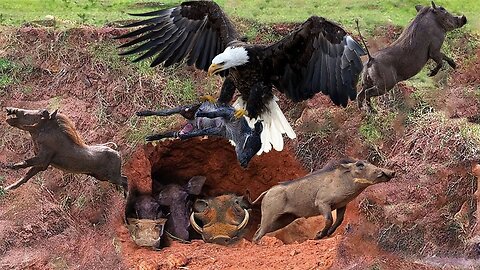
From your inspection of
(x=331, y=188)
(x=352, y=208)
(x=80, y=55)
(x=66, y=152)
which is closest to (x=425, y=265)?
(x=331, y=188)

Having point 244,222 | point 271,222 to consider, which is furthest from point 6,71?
point 271,222

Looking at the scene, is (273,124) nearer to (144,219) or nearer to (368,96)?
(368,96)


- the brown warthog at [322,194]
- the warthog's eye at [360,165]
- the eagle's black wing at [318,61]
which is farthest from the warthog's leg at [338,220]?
the eagle's black wing at [318,61]

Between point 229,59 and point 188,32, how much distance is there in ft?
4.38

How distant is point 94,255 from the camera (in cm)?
845

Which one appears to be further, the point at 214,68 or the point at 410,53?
the point at 410,53

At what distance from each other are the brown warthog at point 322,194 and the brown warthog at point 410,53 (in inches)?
67.0

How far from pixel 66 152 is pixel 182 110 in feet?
4.62

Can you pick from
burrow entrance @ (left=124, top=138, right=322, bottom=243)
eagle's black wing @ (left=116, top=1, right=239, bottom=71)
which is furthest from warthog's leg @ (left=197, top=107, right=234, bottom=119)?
burrow entrance @ (left=124, top=138, right=322, bottom=243)

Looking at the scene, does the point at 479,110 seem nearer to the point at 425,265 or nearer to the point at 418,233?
the point at 418,233

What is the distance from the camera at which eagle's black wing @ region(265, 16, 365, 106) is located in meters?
7.95

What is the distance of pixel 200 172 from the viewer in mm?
10609

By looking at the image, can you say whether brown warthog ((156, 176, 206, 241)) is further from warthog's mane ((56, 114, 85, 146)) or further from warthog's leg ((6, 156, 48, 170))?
warthog's leg ((6, 156, 48, 170))

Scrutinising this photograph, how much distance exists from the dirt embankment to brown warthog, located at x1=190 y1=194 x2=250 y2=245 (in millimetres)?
371
